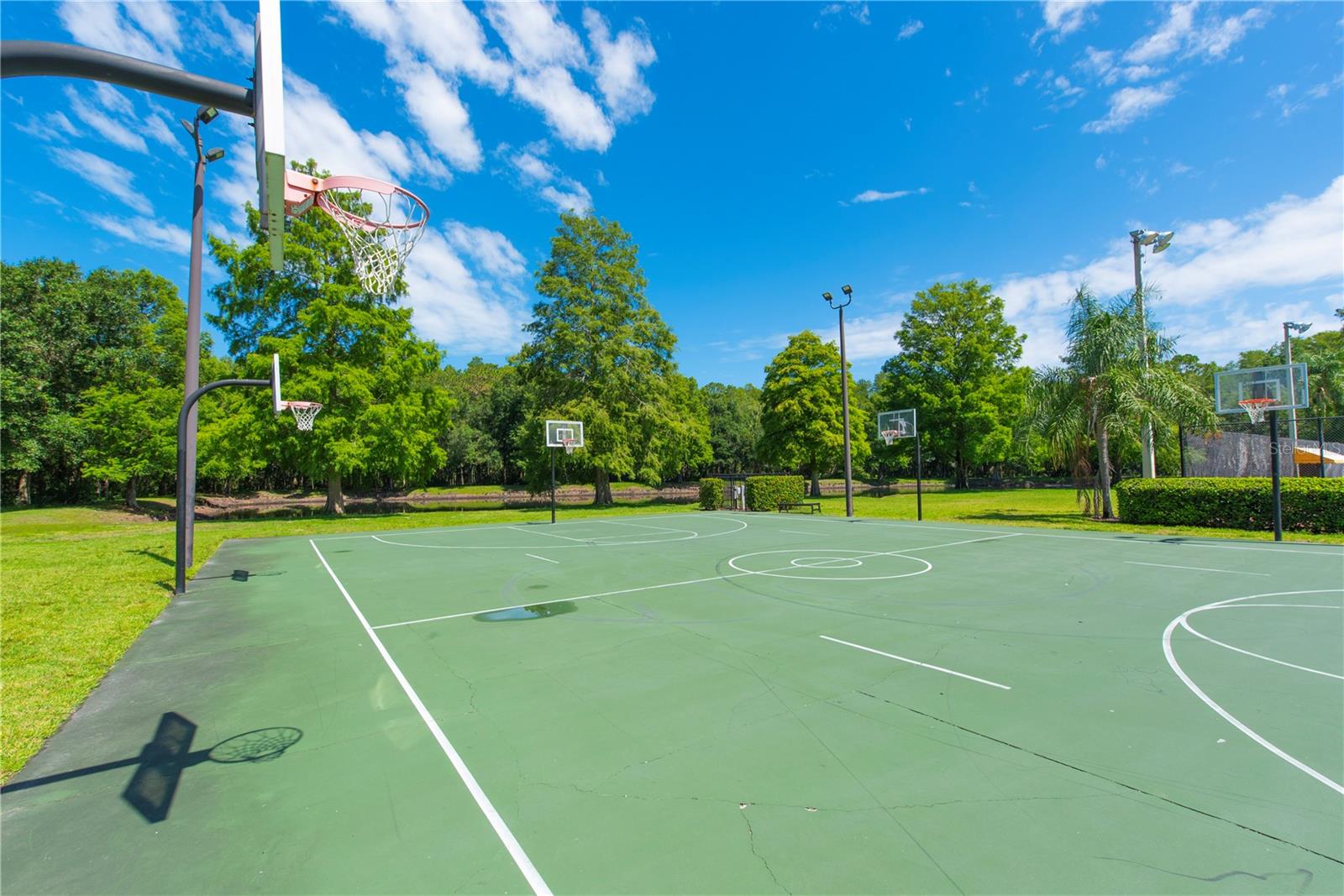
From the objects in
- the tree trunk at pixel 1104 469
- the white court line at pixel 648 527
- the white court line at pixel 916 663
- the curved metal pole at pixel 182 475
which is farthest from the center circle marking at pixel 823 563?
the tree trunk at pixel 1104 469

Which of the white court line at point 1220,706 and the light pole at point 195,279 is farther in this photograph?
the light pole at point 195,279

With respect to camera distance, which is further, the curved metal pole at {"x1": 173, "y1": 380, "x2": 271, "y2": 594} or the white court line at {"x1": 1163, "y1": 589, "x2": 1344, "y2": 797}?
the curved metal pole at {"x1": 173, "y1": 380, "x2": 271, "y2": 594}

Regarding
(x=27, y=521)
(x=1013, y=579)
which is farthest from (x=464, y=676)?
(x=27, y=521)

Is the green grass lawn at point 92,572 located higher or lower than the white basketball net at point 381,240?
lower

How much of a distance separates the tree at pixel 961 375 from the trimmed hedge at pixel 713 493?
62.6 feet

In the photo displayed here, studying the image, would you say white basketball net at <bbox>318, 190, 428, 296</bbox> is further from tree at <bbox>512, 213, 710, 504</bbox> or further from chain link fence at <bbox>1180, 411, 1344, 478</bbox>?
chain link fence at <bbox>1180, 411, 1344, 478</bbox>

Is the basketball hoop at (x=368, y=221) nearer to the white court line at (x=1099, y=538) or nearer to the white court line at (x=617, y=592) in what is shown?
the white court line at (x=617, y=592)

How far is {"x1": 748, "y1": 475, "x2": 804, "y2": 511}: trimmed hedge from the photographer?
29.9 metres

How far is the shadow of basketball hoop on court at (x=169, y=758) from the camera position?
376 centimetres

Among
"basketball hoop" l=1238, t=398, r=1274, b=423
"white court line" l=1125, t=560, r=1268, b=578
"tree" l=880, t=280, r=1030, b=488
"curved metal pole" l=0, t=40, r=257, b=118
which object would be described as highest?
"tree" l=880, t=280, r=1030, b=488

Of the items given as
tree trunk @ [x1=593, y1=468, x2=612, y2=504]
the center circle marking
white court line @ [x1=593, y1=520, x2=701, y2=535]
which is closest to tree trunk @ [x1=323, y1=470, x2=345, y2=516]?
tree trunk @ [x1=593, y1=468, x2=612, y2=504]

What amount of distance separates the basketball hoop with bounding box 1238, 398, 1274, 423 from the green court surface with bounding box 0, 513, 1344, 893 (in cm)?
924

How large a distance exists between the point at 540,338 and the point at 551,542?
22.6 metres

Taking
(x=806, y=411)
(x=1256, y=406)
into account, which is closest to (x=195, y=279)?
Answer: (x=1256, y=406)
